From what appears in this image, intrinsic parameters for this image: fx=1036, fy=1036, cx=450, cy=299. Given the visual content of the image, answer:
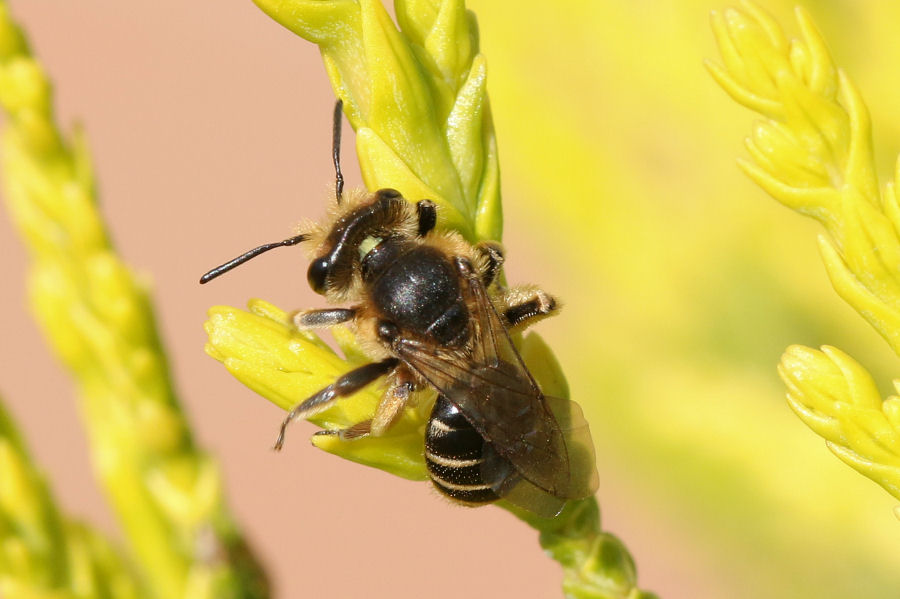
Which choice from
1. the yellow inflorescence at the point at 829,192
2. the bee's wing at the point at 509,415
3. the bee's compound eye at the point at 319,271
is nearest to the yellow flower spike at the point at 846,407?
the yellow inflorescence at the point at 829,192

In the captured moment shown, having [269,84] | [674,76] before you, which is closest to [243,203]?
[269,84]

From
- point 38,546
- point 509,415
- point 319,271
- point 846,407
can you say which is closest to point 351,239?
point 319,271

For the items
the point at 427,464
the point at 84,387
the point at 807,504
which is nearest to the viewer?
the point at 427,464

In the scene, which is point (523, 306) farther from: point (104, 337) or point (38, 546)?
point (38, 546)

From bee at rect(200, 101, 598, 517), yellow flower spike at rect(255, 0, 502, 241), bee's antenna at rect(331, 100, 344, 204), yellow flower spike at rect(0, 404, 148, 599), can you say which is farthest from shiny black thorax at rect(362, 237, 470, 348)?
yellow flower spike at rect(0, 404, 148, 599)

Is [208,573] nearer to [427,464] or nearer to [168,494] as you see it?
[168,494]

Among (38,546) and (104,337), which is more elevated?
(104,337)
